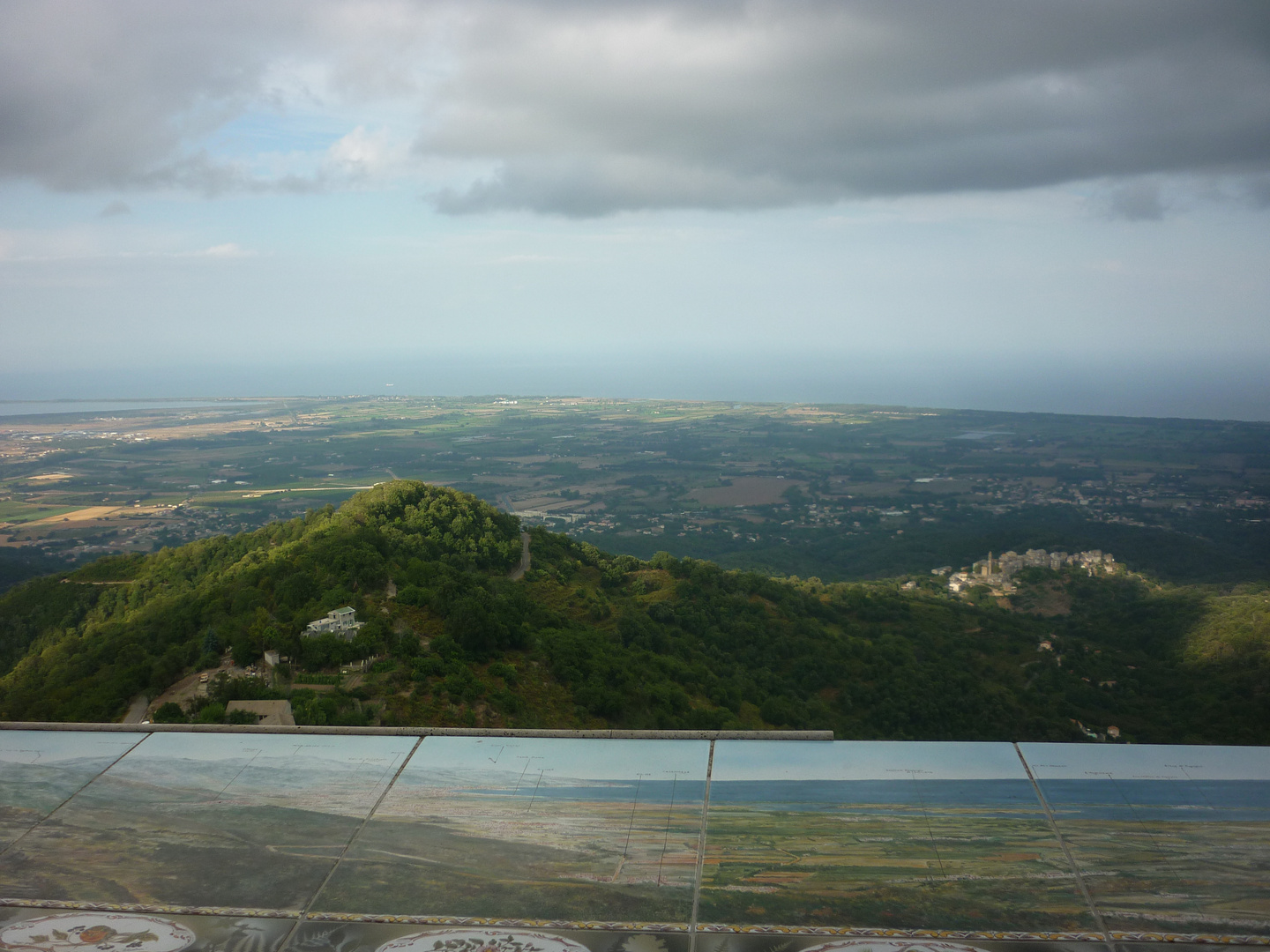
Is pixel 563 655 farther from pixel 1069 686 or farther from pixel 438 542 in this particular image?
pixel 1069 686

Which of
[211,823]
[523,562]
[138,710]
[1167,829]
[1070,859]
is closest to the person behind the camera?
[1070,859]

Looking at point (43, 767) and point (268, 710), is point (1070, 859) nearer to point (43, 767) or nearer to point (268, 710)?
point (43, 767)

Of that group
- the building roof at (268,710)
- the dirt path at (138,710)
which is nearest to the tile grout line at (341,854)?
the building roof at (268,710)

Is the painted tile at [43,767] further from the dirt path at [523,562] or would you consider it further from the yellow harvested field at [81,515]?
the yellow harvested field at [81,515]

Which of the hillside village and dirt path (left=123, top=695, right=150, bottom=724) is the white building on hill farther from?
the hillside village

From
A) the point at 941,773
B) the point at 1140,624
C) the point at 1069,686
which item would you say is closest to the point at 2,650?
the point at 941,773

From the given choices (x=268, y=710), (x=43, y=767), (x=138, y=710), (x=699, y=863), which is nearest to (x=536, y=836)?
(x=699, y=863)
